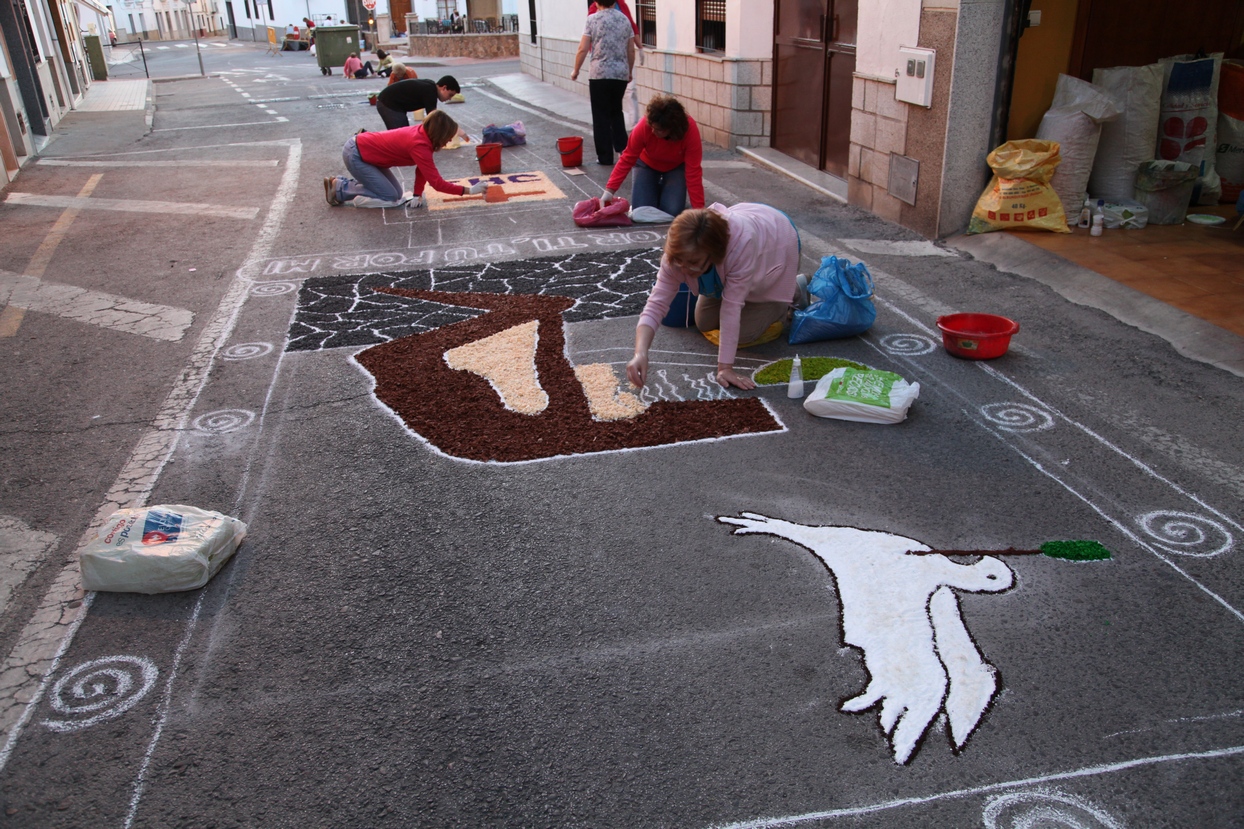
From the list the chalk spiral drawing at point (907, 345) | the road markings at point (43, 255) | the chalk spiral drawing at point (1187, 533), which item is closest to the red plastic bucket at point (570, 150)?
the road markings at point (43, 255)

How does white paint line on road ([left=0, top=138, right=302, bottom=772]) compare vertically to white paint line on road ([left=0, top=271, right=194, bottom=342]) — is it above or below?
below

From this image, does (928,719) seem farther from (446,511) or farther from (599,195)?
(599,195)

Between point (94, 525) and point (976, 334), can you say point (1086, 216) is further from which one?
point (94, 525)

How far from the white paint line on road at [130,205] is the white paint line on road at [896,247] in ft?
20.4

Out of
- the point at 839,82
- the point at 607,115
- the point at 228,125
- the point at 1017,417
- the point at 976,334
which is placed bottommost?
the point at 1017,417

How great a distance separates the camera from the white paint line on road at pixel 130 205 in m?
9.71

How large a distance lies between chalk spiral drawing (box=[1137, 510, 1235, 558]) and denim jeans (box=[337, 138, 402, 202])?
8086 millimetres

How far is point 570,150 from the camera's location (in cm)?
1120

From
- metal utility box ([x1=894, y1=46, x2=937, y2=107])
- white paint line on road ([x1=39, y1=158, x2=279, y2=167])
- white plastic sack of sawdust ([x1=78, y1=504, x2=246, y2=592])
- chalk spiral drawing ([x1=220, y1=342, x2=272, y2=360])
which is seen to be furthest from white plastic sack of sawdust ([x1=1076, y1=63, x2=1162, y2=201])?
white paint line on road ([x1=39, y1=158, x2=279, y2=167])

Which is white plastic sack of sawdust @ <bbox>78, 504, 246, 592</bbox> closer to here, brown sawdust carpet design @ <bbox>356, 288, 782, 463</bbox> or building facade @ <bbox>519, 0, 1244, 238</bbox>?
brown sawdust carpet design @ <bbox>356, 288, 782, 463</bbox>

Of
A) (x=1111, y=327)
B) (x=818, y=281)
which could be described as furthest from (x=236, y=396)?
(x=1111, y=327)

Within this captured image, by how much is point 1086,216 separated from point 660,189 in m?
3.76

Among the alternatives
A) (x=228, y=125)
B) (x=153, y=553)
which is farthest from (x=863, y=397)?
(x=228, y=125)

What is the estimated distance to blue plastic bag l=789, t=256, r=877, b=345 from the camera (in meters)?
5.62
